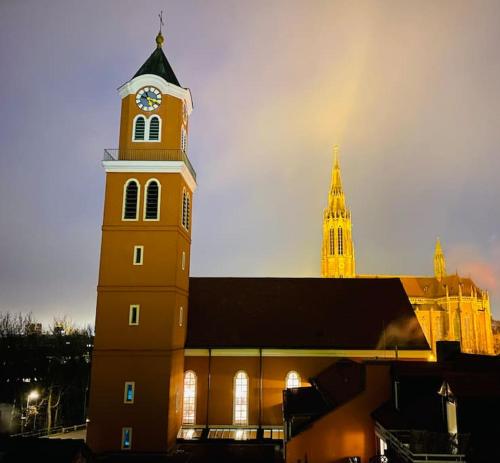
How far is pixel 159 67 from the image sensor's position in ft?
106

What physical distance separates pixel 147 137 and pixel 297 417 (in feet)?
64.2

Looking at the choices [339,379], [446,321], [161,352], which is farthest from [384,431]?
[446,321]

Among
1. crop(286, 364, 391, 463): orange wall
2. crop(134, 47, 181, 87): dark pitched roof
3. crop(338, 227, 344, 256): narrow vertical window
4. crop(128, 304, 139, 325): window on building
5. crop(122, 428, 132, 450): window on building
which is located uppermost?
crop(338, 227, 344, 256): narrow vertical window

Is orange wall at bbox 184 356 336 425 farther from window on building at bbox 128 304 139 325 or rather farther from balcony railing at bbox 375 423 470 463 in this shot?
balcony railing at bbox 375 423 470 463

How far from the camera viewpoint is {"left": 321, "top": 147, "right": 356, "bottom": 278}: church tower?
362 ft

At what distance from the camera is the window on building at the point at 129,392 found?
27.9 meters

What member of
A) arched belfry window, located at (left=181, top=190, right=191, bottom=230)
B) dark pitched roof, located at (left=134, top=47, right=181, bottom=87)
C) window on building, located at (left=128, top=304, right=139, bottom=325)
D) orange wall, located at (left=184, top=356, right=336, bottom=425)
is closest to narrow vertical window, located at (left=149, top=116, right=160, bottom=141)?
dark pitched roof, located at (left=134, top=47, right=181, bottom=87)

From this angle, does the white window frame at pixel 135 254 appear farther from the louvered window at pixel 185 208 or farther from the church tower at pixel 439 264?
the church tower at pixel 439 264

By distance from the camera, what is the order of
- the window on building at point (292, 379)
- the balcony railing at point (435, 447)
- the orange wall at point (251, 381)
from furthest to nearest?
→ 1. the window on building at point (292, 379)
2. the orange wall at point (251, 381)
3. the balcony railing at point (435, 447)

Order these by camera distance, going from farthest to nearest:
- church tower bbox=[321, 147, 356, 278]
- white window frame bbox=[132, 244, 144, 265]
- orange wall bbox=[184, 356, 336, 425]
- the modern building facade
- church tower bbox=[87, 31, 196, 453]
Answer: church tower bbox=[321, 147, 356, 278] → the modern building facade → orange wall bbox=[184, 356, 336, 425] → white window frame bbox=[132, 244, 144, 265] → church tower bbox=[87, 31, 196, 453]

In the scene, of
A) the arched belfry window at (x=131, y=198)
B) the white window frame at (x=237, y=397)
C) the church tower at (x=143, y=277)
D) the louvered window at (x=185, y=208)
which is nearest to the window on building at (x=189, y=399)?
the church tower at (x=143, y=277)

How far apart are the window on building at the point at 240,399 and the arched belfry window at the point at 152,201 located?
12874 mm

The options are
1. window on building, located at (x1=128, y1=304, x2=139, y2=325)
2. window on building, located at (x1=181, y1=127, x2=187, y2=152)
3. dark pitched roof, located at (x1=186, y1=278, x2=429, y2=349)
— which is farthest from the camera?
dark pitched roof, located at (x1=186, y1=278, x2=429, y2=349)

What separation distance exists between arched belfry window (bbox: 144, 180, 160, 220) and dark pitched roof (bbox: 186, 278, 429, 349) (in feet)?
30.6
